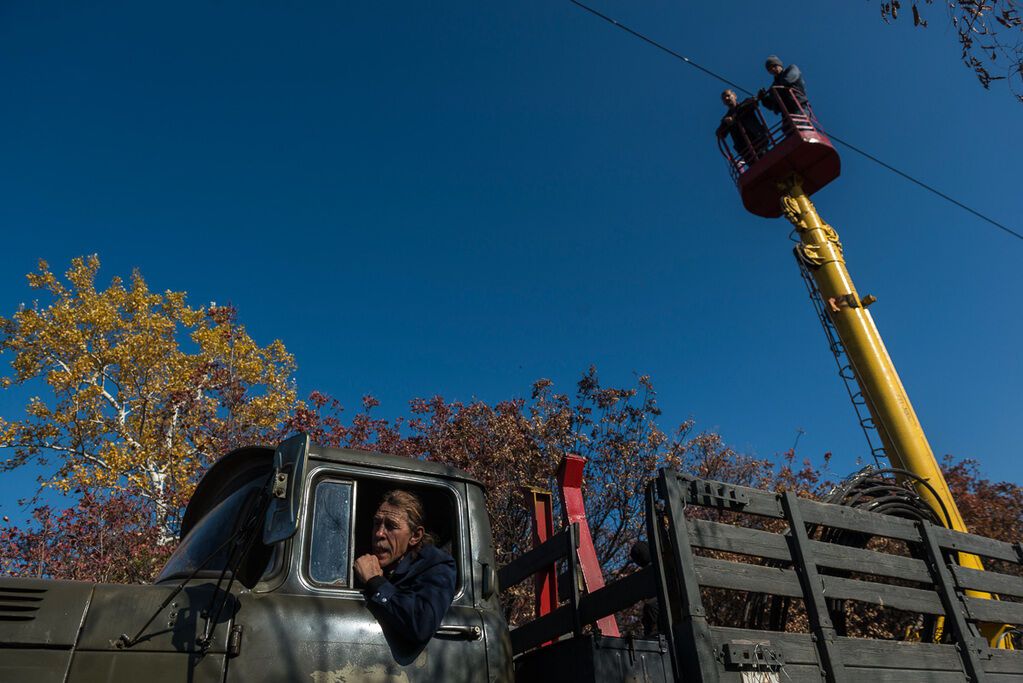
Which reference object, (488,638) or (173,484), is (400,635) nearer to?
(488,638)

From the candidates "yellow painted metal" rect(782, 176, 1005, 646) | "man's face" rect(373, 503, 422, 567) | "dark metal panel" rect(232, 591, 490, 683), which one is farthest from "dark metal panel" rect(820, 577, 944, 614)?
"yellow painted metal" rect(782, 176, 1005, 646)

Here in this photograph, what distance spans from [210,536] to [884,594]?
3.68 meters

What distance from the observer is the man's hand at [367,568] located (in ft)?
9.82

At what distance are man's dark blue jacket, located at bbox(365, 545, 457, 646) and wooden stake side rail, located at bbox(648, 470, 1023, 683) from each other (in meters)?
1.04

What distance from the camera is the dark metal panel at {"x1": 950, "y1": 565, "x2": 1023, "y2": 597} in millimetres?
4090

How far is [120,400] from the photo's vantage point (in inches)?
758

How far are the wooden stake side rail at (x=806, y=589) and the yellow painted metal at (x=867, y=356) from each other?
6.79m

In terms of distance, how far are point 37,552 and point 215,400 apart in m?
5.49

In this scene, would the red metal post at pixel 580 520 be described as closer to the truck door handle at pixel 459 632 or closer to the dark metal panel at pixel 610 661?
the dark metal panel at pixel 610 661

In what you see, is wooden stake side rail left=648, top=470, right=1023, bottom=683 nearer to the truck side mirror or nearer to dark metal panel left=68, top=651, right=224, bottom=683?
the truck side mirror

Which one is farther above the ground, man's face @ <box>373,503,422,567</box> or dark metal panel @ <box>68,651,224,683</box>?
man's face @ <box>373,503,422,567</box>

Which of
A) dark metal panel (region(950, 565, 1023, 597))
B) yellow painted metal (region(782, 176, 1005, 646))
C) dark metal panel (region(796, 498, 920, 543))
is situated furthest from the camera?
yellow painted metal (region(782, 176, 1005, 646))

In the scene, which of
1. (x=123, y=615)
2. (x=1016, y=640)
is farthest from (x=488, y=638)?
(x=1016, y=640)

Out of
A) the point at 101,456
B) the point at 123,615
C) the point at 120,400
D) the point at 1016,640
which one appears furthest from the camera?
the point at 120,400
